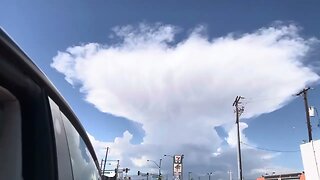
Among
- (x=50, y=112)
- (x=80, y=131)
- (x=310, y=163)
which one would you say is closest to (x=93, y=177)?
(x=80, y=131)

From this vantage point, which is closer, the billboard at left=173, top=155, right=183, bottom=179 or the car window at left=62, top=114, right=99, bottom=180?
the car window at left=62, top=114, right=99, bottom=180

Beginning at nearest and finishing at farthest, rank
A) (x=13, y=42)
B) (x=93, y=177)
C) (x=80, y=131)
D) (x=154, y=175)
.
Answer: (x=13, y=42) → (x=80, y=131) → (x=93, y=177) → (x=154, y=175)

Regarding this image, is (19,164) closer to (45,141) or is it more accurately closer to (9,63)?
(45,141)

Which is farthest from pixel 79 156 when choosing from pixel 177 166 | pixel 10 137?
pixel 177 166

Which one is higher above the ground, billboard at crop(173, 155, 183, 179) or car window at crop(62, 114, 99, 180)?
billboard at crop(173, 155, 183, 179)

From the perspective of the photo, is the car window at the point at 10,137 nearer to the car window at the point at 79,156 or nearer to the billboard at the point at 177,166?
the car window at the point at 79,156

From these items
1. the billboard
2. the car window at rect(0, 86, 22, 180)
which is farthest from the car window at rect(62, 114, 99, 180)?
the billboard

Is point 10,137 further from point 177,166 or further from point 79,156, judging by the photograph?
point 177,166

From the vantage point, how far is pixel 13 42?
5.21 ft

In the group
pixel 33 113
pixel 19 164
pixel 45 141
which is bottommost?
pixel 19 164

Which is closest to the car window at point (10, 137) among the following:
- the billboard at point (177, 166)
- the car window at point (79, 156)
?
the car window at point (79, 156)

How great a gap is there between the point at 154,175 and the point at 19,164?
113m

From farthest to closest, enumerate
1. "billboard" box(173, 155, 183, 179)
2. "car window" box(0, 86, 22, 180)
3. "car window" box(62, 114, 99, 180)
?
"billboard" box(173, 155, 183, 179), "car window" box(62, 114, 99, 180), "car window" box(0, 86, 22, 180)

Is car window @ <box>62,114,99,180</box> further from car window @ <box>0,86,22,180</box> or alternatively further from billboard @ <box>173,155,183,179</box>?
billboard @ <box>173,155,183,179</box>
